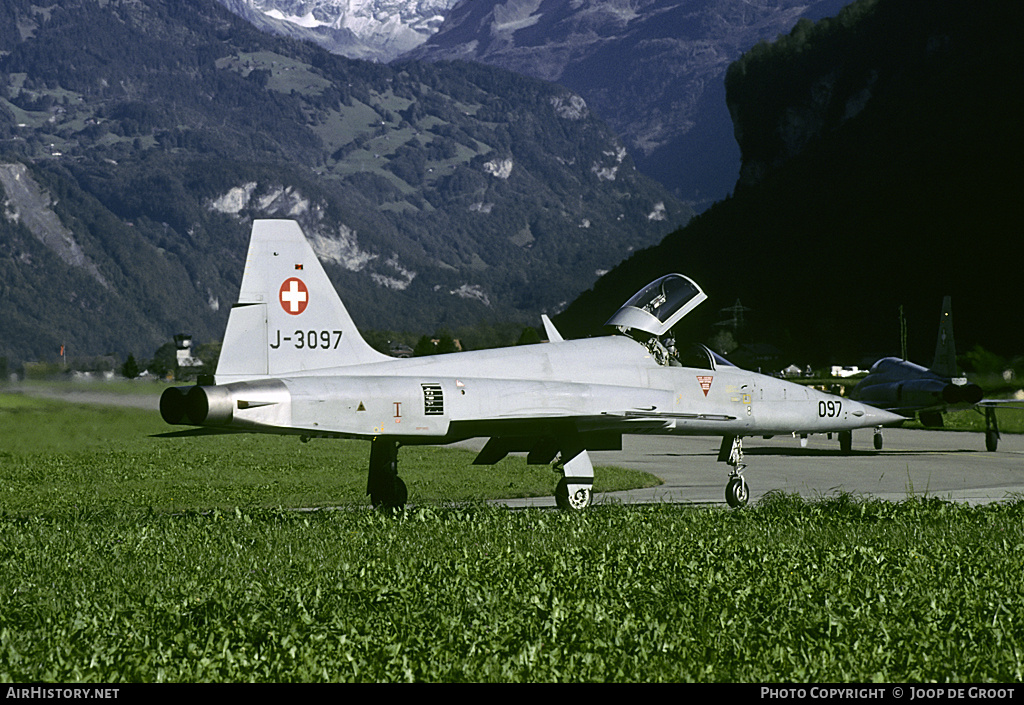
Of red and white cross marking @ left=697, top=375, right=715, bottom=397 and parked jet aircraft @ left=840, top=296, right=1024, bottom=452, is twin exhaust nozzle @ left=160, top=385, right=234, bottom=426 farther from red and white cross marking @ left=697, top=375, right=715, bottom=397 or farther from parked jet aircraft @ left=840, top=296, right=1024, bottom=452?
parked jet aircraft @ left=840, top=296, right=1024, bottom=452

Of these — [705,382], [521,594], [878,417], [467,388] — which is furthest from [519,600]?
[878,417]

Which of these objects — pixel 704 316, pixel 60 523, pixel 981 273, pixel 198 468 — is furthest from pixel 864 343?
pixel 60 523

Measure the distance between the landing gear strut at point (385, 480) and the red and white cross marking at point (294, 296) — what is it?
7.59ft

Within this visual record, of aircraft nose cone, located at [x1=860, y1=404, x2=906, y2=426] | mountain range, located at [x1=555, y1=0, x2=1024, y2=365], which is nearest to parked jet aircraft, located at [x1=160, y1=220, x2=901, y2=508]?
aircraft nose cone, located at [x1=860, y1=404, x2=906, y2=426]

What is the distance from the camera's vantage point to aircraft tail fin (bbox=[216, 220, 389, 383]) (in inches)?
514

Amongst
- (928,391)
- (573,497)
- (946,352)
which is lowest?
(573,497)

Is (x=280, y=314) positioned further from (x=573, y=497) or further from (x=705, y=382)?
(x=705, y=382)

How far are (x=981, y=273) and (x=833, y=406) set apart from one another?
108280 mm

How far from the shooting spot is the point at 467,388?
45.8ft

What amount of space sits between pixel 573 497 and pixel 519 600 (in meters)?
7.42

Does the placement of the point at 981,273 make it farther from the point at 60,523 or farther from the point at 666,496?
the point at 60,523

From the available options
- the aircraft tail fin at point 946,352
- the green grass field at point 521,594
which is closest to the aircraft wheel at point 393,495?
the green grass field at point 521,594

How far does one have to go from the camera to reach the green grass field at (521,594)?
6125 millimetres

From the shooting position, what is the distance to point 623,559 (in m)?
9.26
